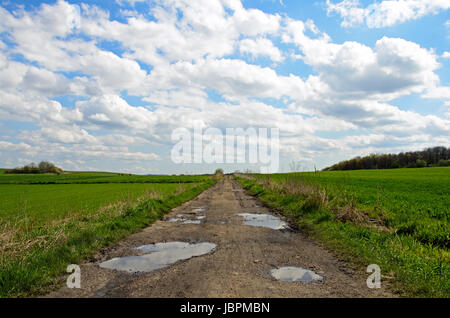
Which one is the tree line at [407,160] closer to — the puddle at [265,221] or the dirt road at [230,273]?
the puddle at [265,221]

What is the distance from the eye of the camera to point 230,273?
4820 mm

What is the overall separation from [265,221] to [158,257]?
5495 millimetres

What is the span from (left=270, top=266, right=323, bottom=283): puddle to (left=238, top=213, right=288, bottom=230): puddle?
419 cm

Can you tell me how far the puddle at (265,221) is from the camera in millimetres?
9770

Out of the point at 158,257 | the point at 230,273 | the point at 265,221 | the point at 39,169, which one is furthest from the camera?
the point at 39,169

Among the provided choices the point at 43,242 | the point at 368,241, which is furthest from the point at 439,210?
the point at 43,242

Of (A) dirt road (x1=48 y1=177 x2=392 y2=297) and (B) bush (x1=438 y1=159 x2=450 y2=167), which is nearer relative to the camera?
(A) dirt road (x1=48 y1=177 x2=392 y2=297)

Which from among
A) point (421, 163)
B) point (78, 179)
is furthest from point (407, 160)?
point (78, 179)

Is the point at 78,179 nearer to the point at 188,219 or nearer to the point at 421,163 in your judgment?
the point at 188,219

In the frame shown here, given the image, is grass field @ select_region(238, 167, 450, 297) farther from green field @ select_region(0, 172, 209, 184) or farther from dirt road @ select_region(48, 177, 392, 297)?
green field @ select_region(0, 172, 209, 184)

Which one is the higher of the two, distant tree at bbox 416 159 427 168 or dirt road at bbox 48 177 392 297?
distant tree at bbox 416 159 427 168

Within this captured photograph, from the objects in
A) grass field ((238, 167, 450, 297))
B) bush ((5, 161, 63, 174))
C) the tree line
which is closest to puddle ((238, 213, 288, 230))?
grass field ((238, 167, 450, 297))

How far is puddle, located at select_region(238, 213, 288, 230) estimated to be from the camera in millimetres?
9770
